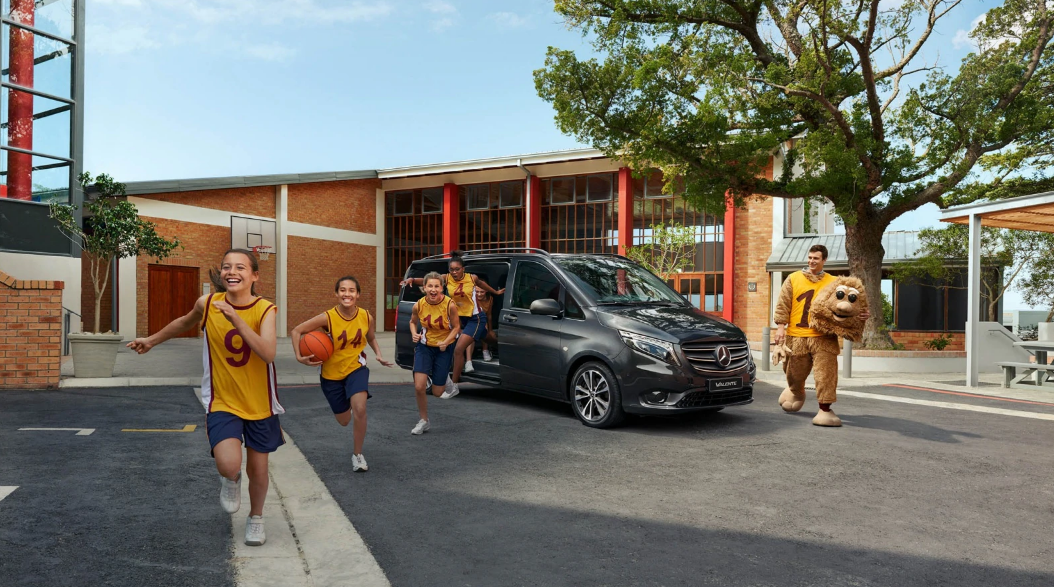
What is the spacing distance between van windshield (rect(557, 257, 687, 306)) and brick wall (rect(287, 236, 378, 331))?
21958 millimetres

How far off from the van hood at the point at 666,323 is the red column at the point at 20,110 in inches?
572

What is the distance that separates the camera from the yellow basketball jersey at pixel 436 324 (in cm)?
717

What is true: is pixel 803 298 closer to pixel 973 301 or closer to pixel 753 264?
pixel 973 301

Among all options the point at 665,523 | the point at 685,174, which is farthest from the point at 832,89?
the point at 665,523

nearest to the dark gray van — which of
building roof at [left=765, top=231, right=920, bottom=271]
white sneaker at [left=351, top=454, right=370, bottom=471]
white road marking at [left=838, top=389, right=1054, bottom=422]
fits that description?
white sneaker at [left=351, top=454, right=370, bottom=471]

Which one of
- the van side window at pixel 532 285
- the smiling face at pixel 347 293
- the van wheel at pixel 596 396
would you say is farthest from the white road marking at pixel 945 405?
the smiling face at pixel 347 293

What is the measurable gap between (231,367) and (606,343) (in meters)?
4.29

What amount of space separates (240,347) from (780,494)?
365 cm

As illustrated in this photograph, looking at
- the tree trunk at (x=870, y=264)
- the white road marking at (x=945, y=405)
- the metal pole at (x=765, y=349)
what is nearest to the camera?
the white road marking at (x=945, y=405)

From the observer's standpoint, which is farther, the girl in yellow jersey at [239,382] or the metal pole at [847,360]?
the metal pole at [847,360]

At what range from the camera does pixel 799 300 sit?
7.73 meters

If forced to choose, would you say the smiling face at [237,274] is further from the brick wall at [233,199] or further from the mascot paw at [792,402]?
the brick wall at [233,199]

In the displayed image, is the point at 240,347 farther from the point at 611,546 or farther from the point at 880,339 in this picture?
the point at 880,339

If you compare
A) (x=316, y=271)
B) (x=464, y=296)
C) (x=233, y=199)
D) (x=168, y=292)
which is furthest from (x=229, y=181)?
(x=464, y=296)
